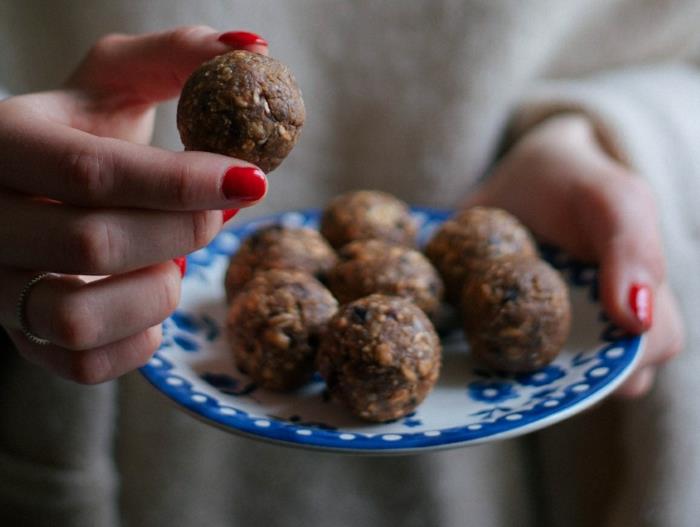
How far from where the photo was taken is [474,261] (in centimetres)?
108

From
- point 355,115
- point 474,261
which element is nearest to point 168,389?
point 474,261

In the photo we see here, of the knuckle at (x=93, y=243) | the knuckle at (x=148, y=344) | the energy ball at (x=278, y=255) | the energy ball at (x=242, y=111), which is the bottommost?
the knuckle at (x=148, y=344)

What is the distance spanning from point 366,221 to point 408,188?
0.46 metres

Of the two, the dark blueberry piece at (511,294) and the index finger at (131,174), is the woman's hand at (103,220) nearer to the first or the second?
the index finger at (131,174)

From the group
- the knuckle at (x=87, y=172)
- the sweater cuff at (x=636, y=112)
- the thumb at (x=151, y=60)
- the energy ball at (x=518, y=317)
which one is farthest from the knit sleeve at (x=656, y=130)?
the knuckle at (x=87, y=172)

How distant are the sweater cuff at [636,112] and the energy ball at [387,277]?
562 mm

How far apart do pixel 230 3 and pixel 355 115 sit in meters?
0.36

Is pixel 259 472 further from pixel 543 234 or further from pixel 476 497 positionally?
pixel 543 234

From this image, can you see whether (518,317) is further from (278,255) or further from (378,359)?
(278,255)

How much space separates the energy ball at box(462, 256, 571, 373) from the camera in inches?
37.2

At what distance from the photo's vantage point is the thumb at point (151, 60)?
83cm

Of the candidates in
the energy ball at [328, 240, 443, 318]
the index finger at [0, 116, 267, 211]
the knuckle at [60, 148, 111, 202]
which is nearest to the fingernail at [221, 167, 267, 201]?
the index finger at [0, 116, 267, 211]

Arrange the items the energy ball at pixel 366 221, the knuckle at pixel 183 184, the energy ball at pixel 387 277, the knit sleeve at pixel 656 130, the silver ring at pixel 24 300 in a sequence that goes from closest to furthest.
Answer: the knuckle at pixel 183 184
the silver ring at pixel 24 300
the energy ball at pixel 387 277
the energy ball at pixel 366 221
the knit sleeve at pixel 656 130

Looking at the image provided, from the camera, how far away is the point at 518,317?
95cm
